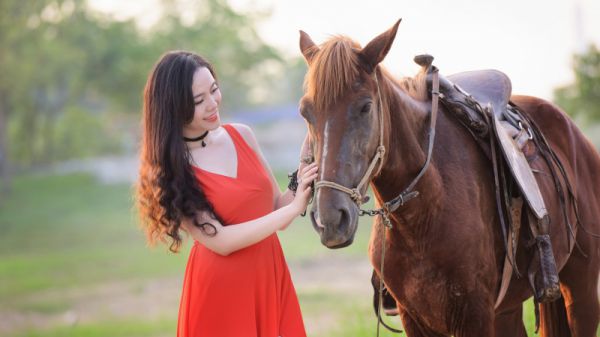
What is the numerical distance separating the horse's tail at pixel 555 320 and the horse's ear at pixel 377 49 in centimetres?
241

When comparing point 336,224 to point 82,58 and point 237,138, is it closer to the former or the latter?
point 237,138

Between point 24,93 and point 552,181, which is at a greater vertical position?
point 24,93

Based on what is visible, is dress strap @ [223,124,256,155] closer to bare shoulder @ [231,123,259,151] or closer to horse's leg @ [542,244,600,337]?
bare shoulder @ [231,123,259,151]

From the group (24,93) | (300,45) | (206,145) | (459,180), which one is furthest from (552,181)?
(24,93)

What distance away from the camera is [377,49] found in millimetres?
3125

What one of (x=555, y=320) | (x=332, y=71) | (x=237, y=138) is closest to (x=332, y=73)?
(x=332, y=71)

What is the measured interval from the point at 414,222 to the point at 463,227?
0.81ft

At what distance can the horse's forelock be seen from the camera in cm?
302

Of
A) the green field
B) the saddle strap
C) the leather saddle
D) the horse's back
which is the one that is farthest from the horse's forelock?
the horse's back

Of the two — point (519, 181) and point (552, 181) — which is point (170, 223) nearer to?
point (519, 181)

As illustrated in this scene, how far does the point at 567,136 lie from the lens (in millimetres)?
4770

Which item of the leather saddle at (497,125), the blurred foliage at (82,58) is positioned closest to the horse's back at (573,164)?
the leather saddle at (497,125)

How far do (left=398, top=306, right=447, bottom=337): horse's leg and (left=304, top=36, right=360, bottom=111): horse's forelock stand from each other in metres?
1.35

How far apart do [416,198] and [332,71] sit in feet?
2.55
